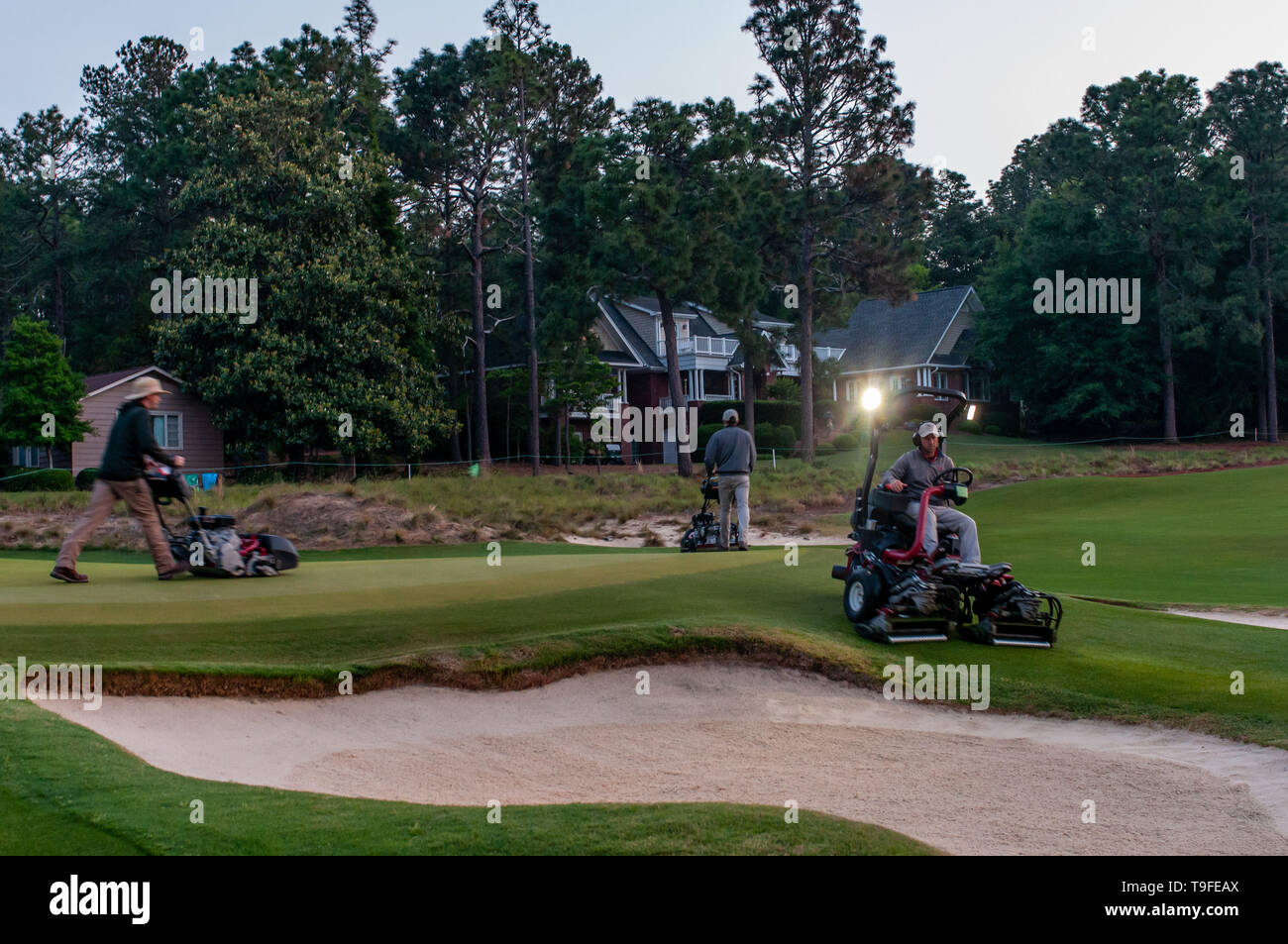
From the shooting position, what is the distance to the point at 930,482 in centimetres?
1211

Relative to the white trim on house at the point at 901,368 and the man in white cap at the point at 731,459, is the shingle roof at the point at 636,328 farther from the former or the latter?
the man in white cap at the point at 731,459

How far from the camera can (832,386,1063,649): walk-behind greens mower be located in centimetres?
1127

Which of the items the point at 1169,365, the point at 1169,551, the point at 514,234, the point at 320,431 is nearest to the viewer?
the point at 1169,551

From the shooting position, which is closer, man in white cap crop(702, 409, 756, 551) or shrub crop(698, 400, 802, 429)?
man in white cap crop(702, 409, 756, 551)

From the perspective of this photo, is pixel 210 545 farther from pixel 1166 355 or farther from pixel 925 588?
pixel 1166 355

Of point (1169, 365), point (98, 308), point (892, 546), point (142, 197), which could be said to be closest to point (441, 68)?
point (142, 197)

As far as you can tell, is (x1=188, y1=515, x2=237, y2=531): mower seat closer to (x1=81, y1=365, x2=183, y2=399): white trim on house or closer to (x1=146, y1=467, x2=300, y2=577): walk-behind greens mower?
(x1=146, y1=467, x2=300, y2=577): walk-behind greens mower

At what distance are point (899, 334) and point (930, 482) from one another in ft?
221

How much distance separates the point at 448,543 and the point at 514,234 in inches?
1418

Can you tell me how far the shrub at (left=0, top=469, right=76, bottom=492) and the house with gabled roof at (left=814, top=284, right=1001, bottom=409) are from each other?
153 feet

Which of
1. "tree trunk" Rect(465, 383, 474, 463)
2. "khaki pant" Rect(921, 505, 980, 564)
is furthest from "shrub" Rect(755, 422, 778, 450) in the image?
"khaki pant" Rect(921, 505, 980, 564)

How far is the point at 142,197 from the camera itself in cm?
6225

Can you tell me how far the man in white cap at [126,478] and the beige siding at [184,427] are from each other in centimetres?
Result: 3705
